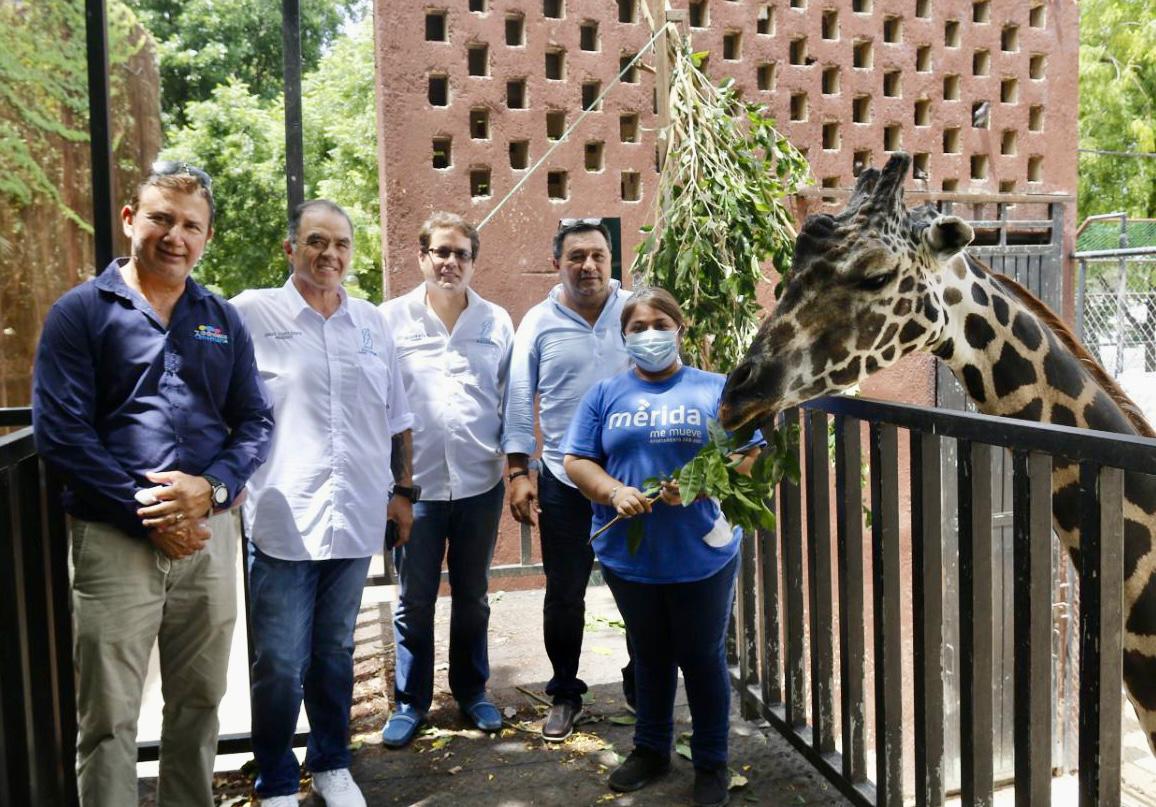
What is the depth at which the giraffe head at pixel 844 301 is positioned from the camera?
9.04 feet

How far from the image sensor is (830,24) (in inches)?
292

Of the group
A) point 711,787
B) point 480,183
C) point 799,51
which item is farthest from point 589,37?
point 711,787

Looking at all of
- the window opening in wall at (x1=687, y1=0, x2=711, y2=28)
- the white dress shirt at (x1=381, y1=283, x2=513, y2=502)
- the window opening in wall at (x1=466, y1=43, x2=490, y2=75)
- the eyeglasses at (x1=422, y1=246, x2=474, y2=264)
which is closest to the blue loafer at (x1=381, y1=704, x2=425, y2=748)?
the white dress shirt at (x1=381, y1=283, x2=513, y2=502)

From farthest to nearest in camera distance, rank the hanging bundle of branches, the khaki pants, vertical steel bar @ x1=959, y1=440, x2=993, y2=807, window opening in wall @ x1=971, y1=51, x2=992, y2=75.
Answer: window opening in wall @ x1=971, y1=51, x2=992, y2=75
the hanging bundle of branches
the khaki pants
vertical steel bar @ x1=959, y1=440, x2=993, y2=807

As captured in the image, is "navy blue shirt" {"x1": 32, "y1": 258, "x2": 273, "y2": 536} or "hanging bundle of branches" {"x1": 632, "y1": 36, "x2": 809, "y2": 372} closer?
"navy blue shirt" {"x1": 32, "y1": 258, "x2": 273, "y2": 536}

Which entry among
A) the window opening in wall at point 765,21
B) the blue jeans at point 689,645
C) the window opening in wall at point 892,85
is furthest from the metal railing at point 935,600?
the window opening in wall at point 892,85

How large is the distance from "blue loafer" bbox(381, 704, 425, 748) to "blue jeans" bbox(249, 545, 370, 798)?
41cm

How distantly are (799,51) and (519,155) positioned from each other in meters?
2.38

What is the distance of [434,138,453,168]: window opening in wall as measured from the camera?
636cm

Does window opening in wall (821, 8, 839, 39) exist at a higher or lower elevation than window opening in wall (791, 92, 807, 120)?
higher

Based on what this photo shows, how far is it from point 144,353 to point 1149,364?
416 inches

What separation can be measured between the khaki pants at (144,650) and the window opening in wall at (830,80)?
238 inches

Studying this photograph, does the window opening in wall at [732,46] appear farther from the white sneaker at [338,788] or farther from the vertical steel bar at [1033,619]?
the white sneaker at [338,788]

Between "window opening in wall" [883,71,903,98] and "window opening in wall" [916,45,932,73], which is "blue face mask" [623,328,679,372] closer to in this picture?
"window opening in wall" [883,71,903,98]
